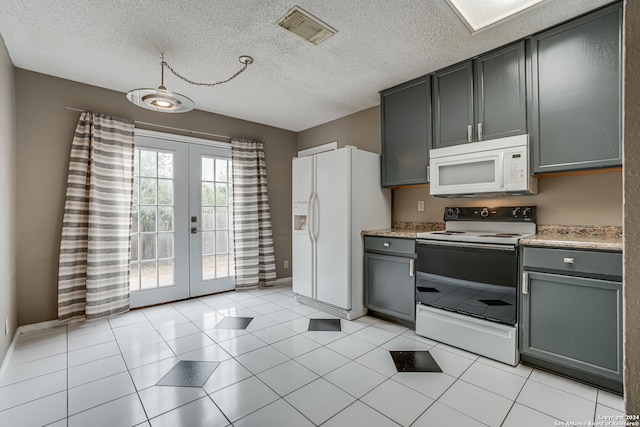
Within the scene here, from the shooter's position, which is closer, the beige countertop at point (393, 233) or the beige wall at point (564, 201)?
the beige wall at point (564, 201)

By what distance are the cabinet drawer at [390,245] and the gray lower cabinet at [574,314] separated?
2.90ft

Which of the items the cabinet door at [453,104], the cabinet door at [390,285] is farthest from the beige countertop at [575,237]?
the cabinet door at [453,104]

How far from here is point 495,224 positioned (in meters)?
2.65

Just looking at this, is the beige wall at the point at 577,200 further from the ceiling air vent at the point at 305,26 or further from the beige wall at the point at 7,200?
the beige wall at the point at 7,200

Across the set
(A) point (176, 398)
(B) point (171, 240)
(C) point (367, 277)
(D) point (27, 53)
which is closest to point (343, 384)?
(A) point (176, 398)

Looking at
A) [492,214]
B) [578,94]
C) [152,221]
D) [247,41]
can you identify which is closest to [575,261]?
[492,214]

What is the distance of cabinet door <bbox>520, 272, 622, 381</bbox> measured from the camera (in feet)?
5.72

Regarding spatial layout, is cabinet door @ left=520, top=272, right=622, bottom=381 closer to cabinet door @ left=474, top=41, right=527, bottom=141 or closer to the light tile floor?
the light tile floor

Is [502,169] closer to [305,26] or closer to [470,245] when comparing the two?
[470,245]

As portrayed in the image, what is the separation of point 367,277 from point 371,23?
7.22 ft

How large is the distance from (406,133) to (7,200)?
11.2 feet

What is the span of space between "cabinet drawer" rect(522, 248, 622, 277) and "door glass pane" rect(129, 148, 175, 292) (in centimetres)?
351

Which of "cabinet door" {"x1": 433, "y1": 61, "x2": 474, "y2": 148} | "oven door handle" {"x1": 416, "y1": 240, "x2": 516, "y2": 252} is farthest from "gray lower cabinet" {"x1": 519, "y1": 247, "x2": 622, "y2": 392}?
"cabinet door" {"x1": 433, "y1": 61, "x2": 474, "y2": 148}

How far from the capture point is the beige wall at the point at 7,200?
2.16 metres
